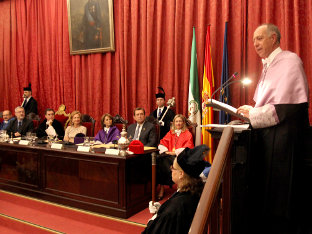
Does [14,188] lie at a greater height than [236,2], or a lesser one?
lesser

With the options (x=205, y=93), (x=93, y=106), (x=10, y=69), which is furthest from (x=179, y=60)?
(x=10, y=69)

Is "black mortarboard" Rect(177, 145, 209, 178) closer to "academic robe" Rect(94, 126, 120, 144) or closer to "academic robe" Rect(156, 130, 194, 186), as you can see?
"academic robe" Rect(156, 130, 194, 186)

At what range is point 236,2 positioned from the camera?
5246mm

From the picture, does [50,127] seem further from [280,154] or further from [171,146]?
[280,154]

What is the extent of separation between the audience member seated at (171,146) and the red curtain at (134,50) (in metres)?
1.08

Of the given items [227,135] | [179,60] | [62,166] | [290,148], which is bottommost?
[62,166]

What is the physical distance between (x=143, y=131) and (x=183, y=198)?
3140 millimetres

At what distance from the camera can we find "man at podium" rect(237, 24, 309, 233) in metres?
1.73

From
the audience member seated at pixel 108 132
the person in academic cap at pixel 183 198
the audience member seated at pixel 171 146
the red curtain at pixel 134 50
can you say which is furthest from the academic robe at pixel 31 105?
the person in academic cap at pixel 183 198

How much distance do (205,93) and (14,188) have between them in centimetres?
346

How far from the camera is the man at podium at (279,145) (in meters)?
1.73

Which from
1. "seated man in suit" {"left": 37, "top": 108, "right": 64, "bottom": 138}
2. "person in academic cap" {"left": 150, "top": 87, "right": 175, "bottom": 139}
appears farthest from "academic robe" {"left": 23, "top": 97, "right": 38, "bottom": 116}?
"person in academic cap" {"left": 150, "top": 87, "right": 175, "bottom": 139}

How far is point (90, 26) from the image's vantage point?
7.09 m

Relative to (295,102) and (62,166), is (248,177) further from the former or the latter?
(62,166)
